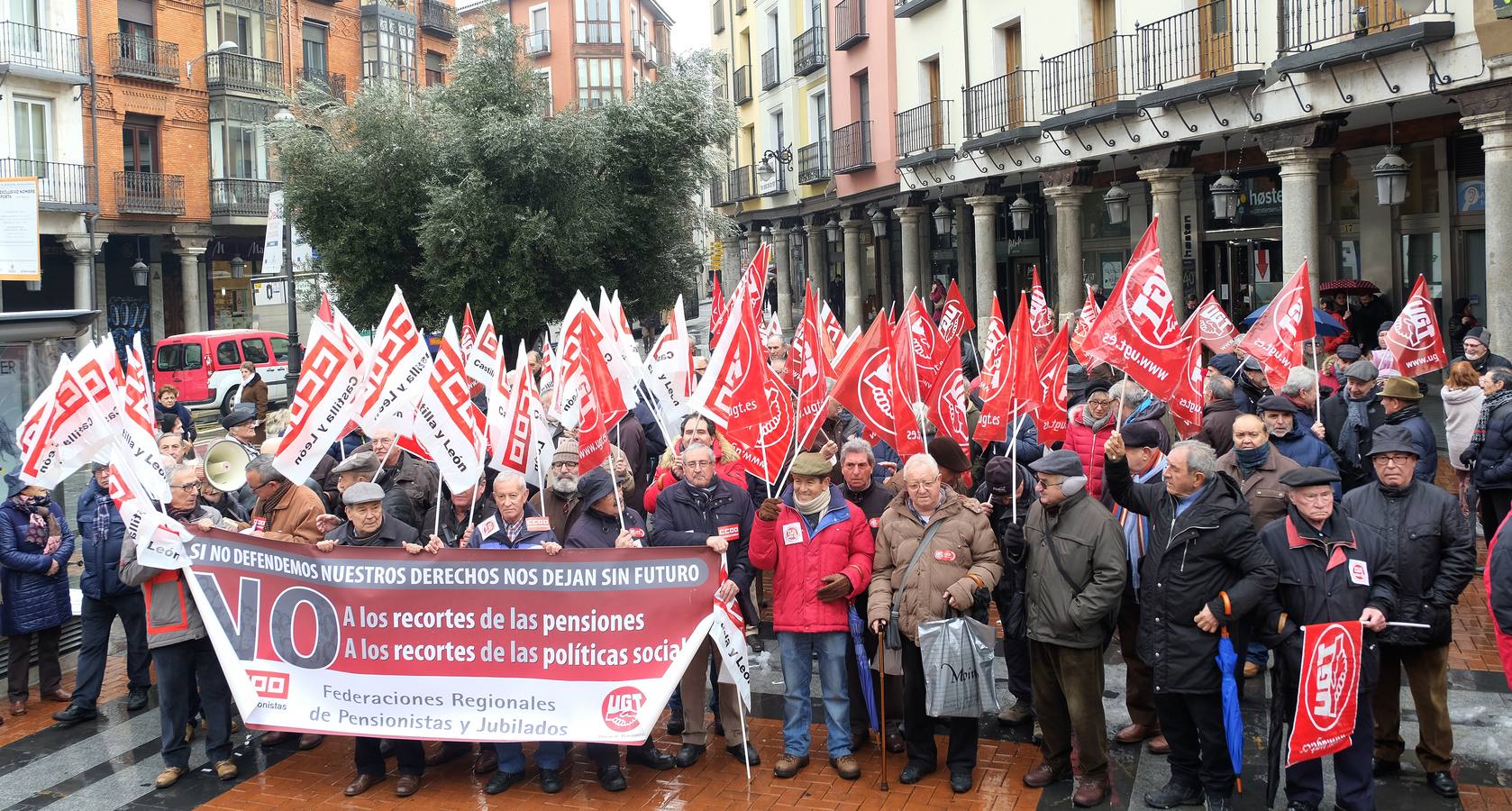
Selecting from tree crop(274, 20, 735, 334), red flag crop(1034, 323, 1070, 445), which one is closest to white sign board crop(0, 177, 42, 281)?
tree crop(274, 20, 735, 334)

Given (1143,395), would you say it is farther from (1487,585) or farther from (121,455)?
(121,455)

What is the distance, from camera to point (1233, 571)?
5875 millimetres

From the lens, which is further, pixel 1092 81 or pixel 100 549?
pixel 1092 81

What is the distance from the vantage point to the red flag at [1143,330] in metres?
7.89

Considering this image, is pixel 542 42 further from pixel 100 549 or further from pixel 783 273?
pixel 100 549

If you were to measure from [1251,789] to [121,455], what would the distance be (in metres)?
6.26

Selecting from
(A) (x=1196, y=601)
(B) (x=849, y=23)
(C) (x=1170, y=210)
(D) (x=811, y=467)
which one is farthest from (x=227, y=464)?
(B) (x=849, y=23)

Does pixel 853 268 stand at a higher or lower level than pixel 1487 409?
higher

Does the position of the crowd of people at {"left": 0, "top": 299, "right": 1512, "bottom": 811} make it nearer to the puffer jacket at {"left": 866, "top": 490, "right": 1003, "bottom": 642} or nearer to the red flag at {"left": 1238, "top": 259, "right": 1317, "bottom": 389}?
the puffer jacket at {"left": 866, "top": 490, "right": 1003, "bottom": 642}

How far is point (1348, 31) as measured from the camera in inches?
592

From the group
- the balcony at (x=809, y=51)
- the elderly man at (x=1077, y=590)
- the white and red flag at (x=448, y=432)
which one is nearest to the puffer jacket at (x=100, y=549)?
the white and red flag at (x=448, y=432)

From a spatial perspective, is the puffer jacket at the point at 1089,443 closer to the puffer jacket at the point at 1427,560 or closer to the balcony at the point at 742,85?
the puffer jacket at the point at 1427,560

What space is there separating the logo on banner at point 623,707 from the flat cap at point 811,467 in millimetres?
1394

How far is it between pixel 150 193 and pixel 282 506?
32.8 meters
